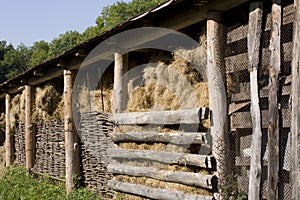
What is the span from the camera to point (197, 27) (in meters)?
6.52

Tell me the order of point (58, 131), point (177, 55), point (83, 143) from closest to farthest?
point (177, 55) < point (83, 143) < point (58, 131)

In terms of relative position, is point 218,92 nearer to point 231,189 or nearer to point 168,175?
point 231,189

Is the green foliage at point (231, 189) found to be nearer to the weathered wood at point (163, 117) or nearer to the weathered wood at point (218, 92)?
the weathered wood at point (218, 92)

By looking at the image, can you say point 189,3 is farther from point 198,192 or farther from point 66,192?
point 66,192

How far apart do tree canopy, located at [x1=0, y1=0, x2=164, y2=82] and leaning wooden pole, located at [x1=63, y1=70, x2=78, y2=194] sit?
30.8 meters

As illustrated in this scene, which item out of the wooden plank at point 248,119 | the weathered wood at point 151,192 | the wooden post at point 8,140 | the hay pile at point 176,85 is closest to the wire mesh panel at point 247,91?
the wooden plank at point 248,119

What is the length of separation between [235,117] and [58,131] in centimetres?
651

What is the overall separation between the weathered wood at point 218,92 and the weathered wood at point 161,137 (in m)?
0.27

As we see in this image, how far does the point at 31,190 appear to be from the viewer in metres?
10.4

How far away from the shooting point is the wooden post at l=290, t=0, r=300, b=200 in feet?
14.7

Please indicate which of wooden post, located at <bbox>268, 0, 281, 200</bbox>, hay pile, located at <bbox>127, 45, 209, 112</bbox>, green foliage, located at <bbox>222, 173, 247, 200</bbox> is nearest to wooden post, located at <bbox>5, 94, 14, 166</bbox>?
hay pile, located at <bbox>127, 45, 209, 112</bbox>

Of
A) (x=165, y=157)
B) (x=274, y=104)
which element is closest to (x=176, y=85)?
(x=165, y=157)

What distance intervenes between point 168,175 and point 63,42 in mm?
51669

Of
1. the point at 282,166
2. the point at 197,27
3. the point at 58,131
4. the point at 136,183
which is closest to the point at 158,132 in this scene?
the point at 136,183
